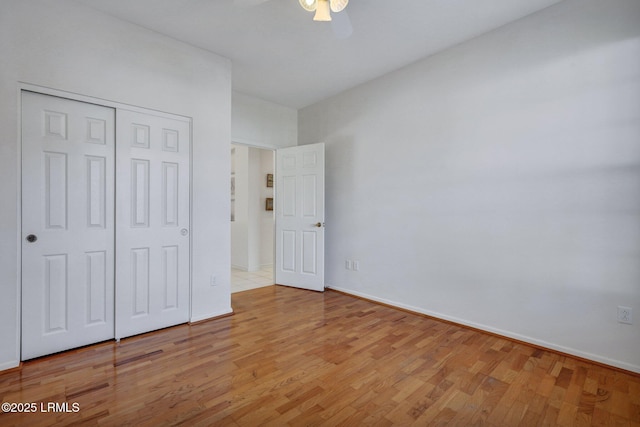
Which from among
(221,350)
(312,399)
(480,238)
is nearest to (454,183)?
(480,238)

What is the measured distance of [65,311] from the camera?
2289 millimetres

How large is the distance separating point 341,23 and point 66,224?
8.46 feet

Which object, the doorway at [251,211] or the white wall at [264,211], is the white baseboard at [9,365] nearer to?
the doorway at [251,211]

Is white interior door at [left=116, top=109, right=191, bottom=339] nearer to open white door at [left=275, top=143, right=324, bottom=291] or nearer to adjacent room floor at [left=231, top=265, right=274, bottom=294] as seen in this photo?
adjacent room floor at [left=231, top=265, right=274, bottom=294]

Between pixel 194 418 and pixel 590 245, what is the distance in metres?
2.94

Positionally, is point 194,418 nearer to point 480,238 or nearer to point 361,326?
point 361,326

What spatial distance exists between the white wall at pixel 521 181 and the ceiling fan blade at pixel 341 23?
4.66 feet

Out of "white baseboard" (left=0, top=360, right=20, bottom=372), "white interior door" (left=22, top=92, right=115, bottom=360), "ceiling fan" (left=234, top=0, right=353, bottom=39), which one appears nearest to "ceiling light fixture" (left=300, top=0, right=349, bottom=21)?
"ceiling fan" (left=234, top=0, right=353, bottom=39)

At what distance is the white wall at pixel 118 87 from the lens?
2.04m

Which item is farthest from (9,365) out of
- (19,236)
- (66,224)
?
(66,224)

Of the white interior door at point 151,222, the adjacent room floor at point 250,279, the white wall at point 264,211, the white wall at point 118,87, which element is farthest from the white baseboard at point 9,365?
the white wall at point 264,211

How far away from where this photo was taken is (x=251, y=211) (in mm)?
5453

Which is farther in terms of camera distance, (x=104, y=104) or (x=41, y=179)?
(x=104, y=104)

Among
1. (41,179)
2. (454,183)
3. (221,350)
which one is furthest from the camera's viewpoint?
(454,183)
